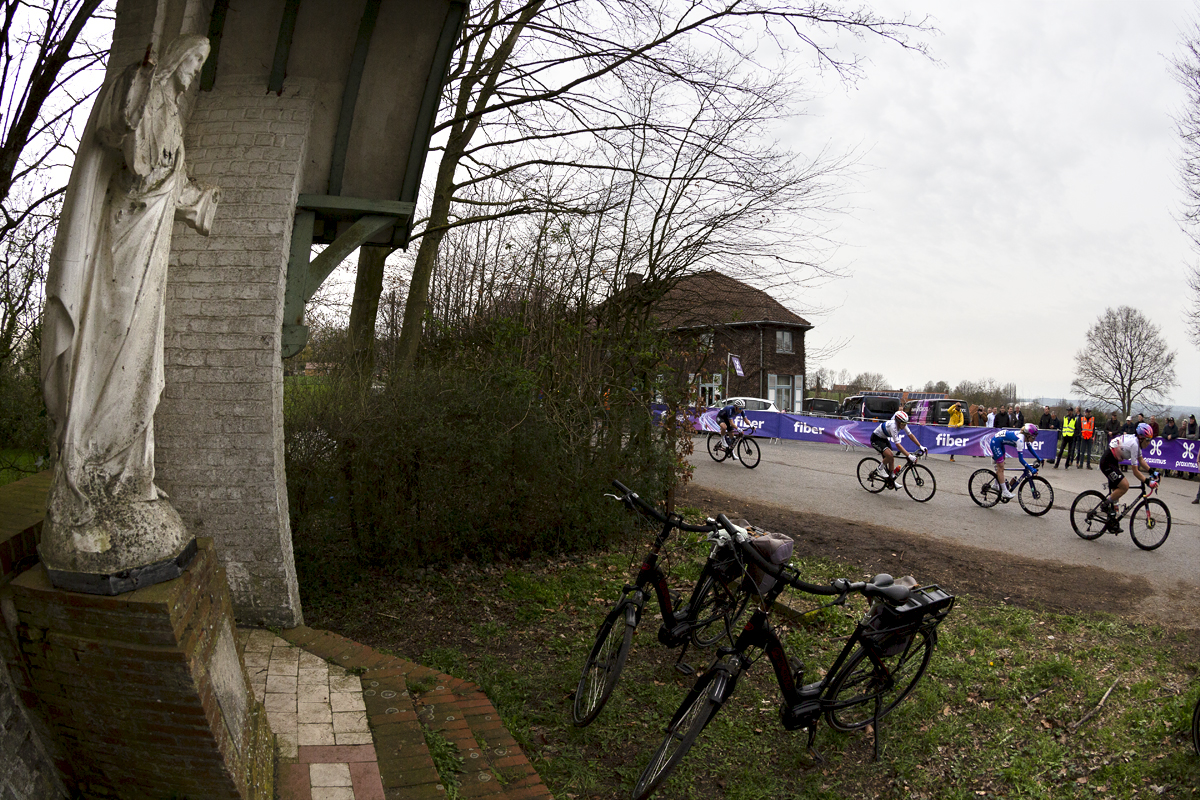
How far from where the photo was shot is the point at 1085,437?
21.1m

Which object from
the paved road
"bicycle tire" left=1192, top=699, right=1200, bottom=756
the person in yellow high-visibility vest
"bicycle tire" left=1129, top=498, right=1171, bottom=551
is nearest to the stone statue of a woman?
"bicycle tire" left=1192, top=699, right=1200, bottom=756

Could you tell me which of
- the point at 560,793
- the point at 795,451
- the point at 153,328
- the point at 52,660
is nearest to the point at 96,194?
the point at 153,328

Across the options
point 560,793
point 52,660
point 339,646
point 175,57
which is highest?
point 175,57

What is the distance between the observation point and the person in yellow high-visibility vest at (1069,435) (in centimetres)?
2109

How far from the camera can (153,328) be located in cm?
256

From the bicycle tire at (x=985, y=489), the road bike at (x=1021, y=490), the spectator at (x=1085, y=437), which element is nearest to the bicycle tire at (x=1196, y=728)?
the road bike at (x=1021, y=490)

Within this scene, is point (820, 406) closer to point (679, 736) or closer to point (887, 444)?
point (887, 444)

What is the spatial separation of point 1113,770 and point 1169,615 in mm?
3705

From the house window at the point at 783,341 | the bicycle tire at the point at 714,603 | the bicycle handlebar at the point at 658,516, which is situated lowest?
the bicycle tire at the point at 714,603

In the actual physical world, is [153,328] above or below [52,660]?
above

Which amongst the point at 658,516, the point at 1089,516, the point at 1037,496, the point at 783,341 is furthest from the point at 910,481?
the point at 783,341

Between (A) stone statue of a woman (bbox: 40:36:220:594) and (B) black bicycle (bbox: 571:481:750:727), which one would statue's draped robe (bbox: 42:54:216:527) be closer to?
(A) stone statue of a woman (bbox: 40:36:220:594)

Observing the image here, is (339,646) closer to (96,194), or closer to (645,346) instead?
(96,194)

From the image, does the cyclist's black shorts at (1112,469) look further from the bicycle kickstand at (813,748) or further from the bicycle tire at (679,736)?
the bicycle tire at (679,736)
